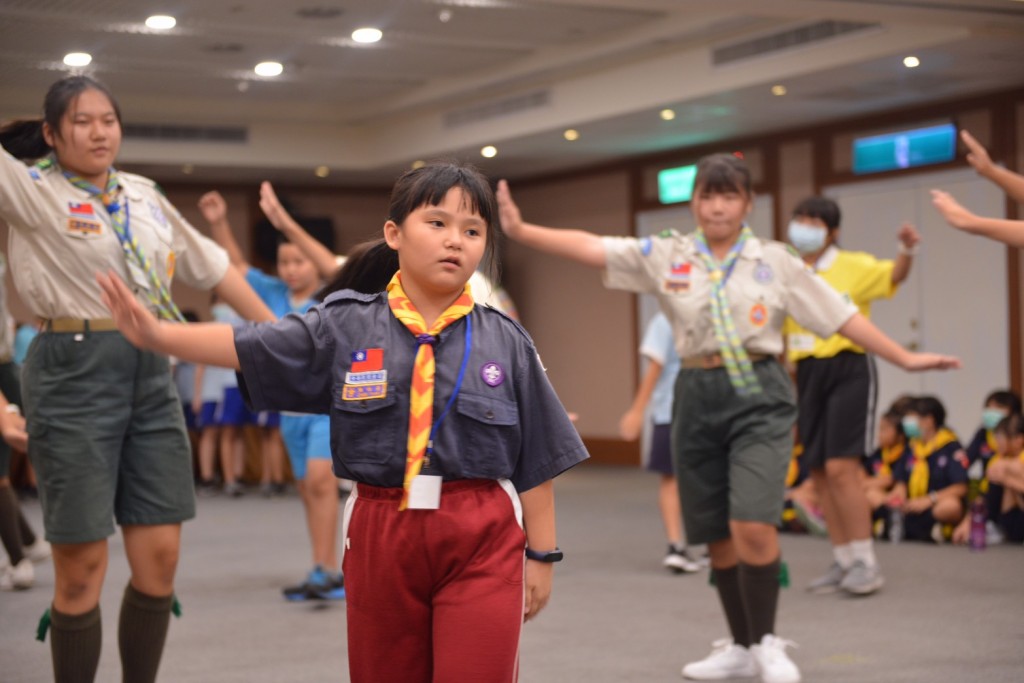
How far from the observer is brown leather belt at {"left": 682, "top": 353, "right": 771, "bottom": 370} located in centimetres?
393

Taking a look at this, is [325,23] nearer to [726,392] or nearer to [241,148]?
[241,148]

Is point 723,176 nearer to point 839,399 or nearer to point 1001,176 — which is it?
point 1001,176

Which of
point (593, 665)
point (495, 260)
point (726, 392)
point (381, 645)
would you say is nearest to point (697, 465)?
point (726, 392)

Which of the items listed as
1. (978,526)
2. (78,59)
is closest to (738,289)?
(978,526)

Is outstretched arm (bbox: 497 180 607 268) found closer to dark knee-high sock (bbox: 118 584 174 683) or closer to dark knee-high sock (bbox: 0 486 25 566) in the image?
dark knee-high sock (bbox: 118 584 174 683)

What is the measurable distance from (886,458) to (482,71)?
4528mm

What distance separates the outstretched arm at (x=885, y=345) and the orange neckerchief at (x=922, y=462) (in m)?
3.64

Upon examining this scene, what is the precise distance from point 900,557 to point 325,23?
485 centimetres

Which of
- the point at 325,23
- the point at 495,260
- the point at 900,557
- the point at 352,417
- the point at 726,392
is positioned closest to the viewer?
the point at 352,417

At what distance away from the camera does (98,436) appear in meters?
3.04

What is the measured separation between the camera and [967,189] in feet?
31.1

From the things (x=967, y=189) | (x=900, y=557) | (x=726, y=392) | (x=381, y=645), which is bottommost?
(x=900, y=557)

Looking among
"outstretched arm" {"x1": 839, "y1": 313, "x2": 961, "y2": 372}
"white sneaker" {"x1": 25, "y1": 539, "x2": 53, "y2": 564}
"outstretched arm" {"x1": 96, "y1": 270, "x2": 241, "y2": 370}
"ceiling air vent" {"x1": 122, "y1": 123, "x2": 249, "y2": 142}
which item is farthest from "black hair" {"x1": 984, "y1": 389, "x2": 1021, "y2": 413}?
"ceiling air vent" {"x1": 122, "y1": 123, "x2": 249, "y2": 142}

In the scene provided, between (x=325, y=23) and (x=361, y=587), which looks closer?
(x=361, y=587)
